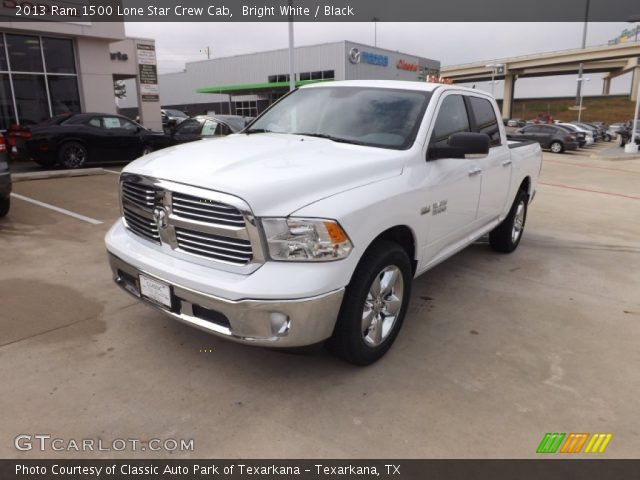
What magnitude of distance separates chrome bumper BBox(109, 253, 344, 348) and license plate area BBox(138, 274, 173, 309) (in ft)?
0.18

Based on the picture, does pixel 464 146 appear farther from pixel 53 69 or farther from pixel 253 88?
pixel 253 88

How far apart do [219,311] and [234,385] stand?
62 centimetres

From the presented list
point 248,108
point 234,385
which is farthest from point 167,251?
point 248,108

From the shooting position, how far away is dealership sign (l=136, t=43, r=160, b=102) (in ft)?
82.7

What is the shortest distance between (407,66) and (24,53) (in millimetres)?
38553

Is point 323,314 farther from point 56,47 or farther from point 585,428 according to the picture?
point 56,47

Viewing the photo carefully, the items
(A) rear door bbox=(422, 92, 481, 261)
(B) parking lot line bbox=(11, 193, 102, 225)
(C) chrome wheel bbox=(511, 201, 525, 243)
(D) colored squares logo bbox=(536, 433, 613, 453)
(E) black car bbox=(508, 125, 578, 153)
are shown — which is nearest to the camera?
(D) colored squares logo bbox=(536, 433, 613, 453)

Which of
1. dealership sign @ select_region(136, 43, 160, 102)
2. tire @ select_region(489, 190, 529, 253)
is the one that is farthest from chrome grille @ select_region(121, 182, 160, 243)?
dealership sign @ select_region(136, 43, 160, 102)

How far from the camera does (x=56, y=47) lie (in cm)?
1594

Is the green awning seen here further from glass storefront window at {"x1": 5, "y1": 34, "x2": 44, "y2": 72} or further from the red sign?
glass storefront window at {"x1": 5, "y1": 34, "x2": 44, "y2": 72}

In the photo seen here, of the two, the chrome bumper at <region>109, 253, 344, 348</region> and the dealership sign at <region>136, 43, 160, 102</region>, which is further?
the dealership sign at <region>136, 43, 160, 102</region>

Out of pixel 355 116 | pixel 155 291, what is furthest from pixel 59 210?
A: pixel 355 116

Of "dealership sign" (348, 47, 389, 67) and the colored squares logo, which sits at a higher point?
"dealership sign" (348, 47, 389, 67)

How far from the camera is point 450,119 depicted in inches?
164
